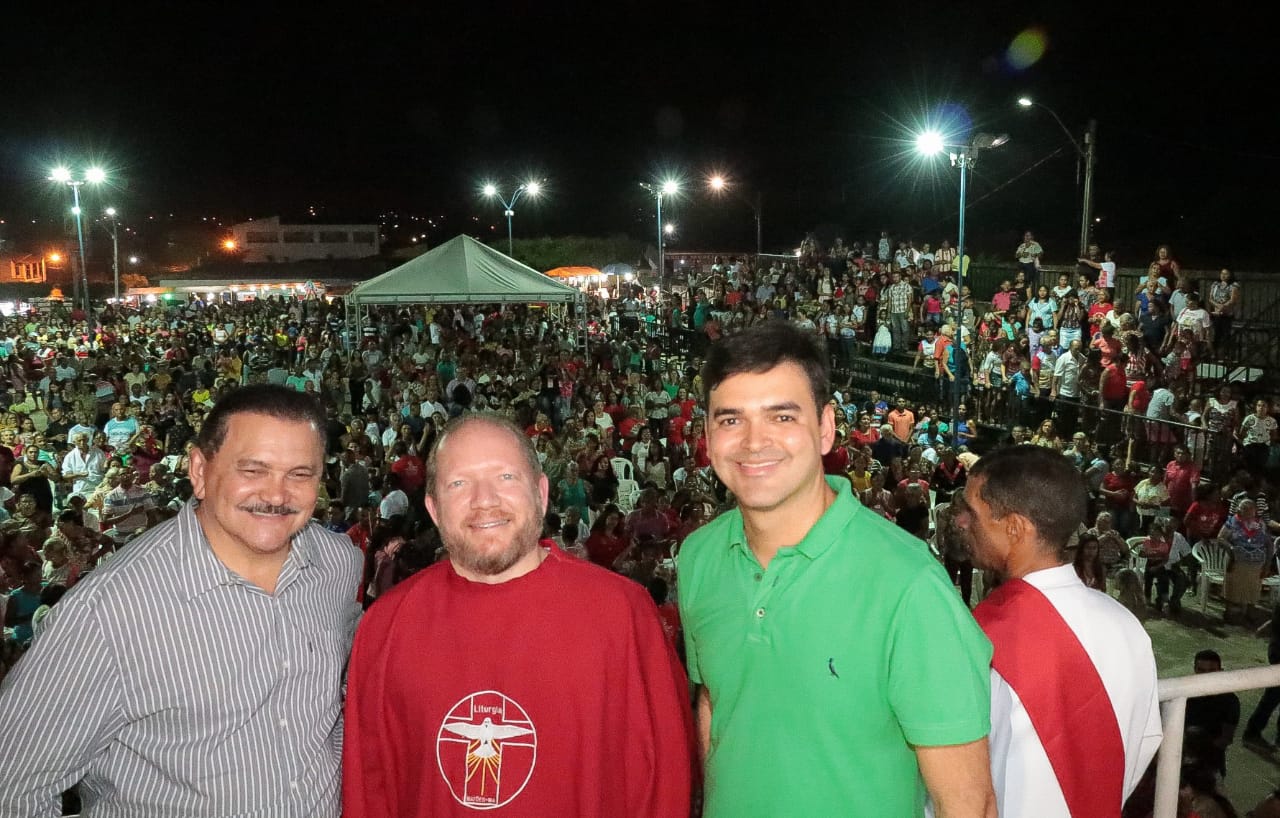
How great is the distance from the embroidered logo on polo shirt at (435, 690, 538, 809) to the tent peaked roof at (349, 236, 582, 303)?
15576 mm

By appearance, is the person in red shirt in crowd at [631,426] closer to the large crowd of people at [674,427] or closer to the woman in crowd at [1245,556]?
the large crowd of people at [674,427]

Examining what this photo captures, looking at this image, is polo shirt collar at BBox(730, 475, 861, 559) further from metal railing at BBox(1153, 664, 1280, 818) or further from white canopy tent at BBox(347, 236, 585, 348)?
white canopy tent at BBox(347, 236, 585, 348)

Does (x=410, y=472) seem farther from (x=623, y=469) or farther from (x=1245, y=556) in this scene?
(x=1245, y=556)

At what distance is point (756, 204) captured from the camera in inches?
1916

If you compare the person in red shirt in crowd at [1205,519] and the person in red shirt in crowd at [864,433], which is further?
the person in red shirt in crowd at [864,433]

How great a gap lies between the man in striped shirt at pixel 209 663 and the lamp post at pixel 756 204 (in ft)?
128

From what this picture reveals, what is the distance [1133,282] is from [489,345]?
525 inches

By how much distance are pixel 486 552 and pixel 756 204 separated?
48.3 metres

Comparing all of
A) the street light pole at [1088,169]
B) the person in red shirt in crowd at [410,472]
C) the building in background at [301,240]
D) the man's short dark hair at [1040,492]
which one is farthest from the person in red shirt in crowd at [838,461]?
the building in background at [301,240]

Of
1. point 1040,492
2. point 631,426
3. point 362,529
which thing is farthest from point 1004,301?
point 1040,492

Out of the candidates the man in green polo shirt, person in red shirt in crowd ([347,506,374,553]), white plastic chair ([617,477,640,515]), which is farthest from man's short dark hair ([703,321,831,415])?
white plastic chair ([617,477,640,515])

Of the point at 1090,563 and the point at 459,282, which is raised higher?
the point at 459,282

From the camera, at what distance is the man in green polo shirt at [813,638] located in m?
1.76

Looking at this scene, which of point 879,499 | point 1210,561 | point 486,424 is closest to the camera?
point 486,424
